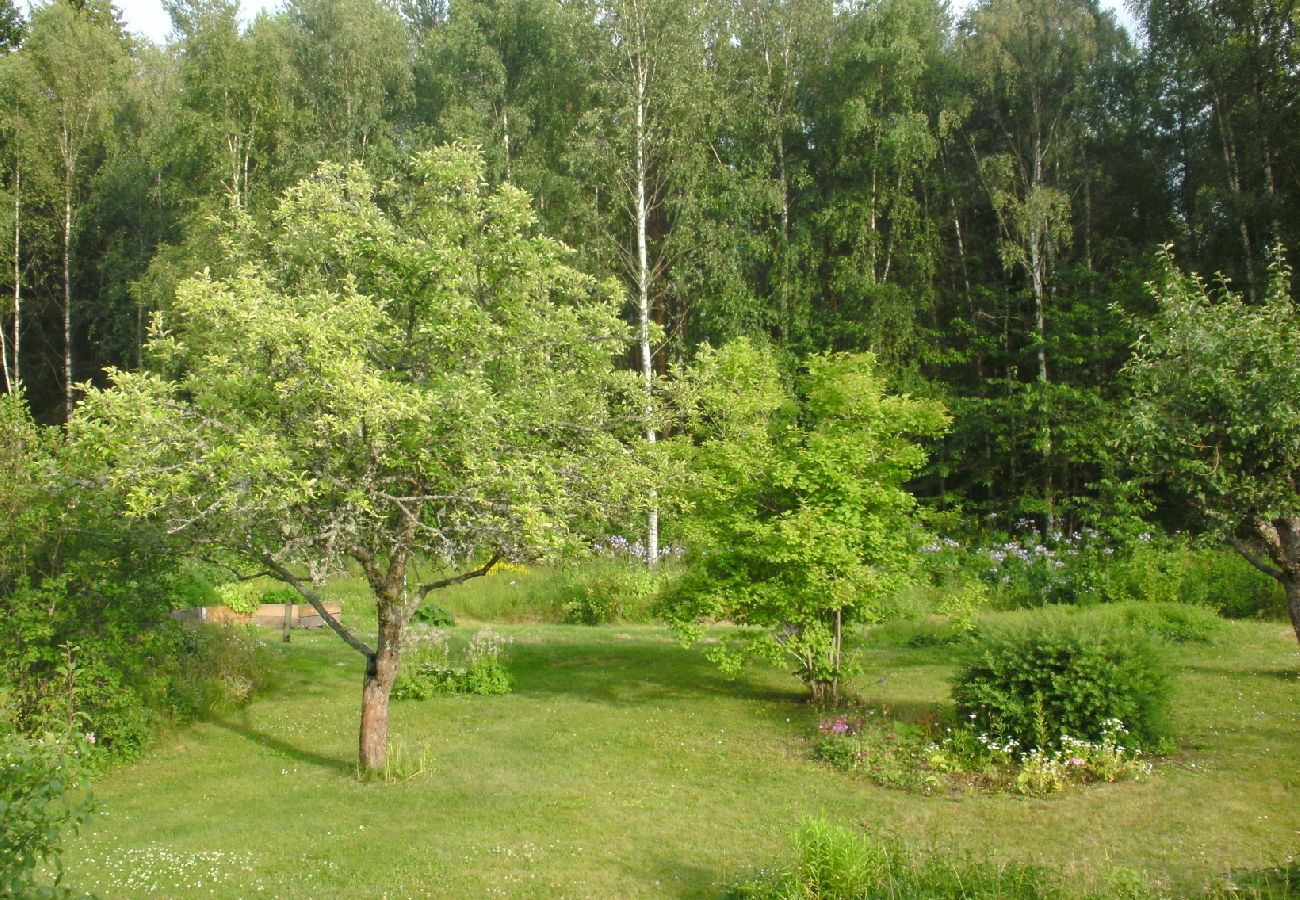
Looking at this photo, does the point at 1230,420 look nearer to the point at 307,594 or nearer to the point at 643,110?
the point at 307,594

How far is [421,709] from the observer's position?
12.7m

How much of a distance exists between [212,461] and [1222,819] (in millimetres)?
8305

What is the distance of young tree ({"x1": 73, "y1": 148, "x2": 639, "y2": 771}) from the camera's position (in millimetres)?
8297

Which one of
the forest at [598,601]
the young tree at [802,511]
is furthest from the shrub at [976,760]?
the young tree at [802,511]

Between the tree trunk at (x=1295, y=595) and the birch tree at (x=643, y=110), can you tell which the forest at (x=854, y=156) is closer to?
the birch tree at (x=643, y=110)

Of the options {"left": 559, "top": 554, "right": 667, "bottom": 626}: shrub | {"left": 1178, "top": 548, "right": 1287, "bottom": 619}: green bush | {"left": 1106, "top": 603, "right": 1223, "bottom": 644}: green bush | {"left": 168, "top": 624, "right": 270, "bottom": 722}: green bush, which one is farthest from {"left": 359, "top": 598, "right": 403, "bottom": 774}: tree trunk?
{"left": 1178, "top": 548, "right": 1287, "bottom": 619}: green bush

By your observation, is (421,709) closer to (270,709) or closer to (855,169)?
(270,709)

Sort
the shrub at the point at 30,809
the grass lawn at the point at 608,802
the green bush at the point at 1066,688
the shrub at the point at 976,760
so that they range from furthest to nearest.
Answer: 1. the green bush at the point at 1066,688
2. the shrub at the point at 976,760
3. the grass lawn at the point at 608,802
4. the shrub at the point at 30,809

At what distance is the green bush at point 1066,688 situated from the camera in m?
9.52

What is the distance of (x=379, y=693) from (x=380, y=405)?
3227mm

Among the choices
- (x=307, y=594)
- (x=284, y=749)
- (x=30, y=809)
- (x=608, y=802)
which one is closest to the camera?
(x=30, y=809)

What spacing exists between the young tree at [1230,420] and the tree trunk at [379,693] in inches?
280

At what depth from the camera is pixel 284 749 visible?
1101 cm

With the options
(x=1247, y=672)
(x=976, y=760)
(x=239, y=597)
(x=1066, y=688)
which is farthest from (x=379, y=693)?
(x=1247, y=672)
